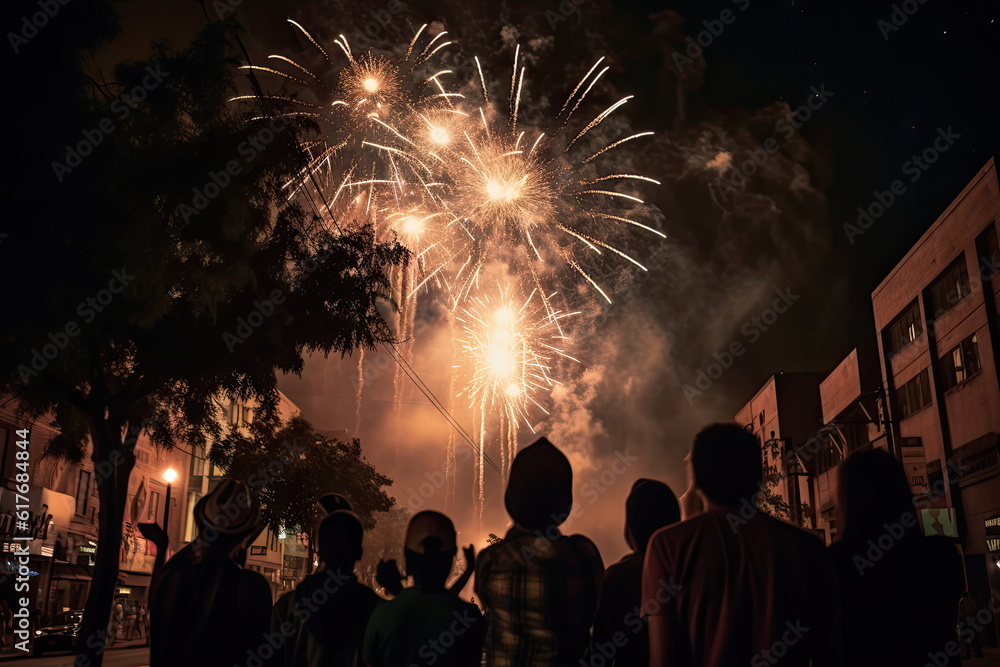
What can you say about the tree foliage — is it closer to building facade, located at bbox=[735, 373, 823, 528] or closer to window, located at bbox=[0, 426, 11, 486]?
window, located at bbox=[0, 426, 11, 486]

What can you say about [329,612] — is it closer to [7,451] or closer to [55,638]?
[55,638]

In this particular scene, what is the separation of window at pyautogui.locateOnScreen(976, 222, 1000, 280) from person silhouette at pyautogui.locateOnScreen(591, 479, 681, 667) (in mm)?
25361

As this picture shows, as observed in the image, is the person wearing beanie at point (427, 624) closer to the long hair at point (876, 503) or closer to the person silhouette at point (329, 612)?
the person silhouette at point (329, 612)

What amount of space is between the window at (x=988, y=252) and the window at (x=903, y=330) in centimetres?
668

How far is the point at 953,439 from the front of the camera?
3030 centimetres

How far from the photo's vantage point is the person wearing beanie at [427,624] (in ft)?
13.9

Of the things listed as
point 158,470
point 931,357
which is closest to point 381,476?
point 158,470

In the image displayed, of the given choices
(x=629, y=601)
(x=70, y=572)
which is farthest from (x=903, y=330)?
(x=629, y=601)

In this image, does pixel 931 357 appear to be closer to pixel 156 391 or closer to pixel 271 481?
pixel 271 481

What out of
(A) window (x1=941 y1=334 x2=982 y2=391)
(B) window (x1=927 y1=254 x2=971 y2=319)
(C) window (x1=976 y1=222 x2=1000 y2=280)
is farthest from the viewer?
(B) window (x1=927 y1=254 x2=971 y2=319)

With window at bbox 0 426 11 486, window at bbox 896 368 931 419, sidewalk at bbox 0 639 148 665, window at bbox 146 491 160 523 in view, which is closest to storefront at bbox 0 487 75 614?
window at bbox 0 426 11 486

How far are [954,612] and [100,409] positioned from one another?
12.7m

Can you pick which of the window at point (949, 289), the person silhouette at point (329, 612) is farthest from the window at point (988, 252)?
the person silhouette at point (329, 612)

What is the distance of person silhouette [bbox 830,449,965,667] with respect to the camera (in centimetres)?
354
